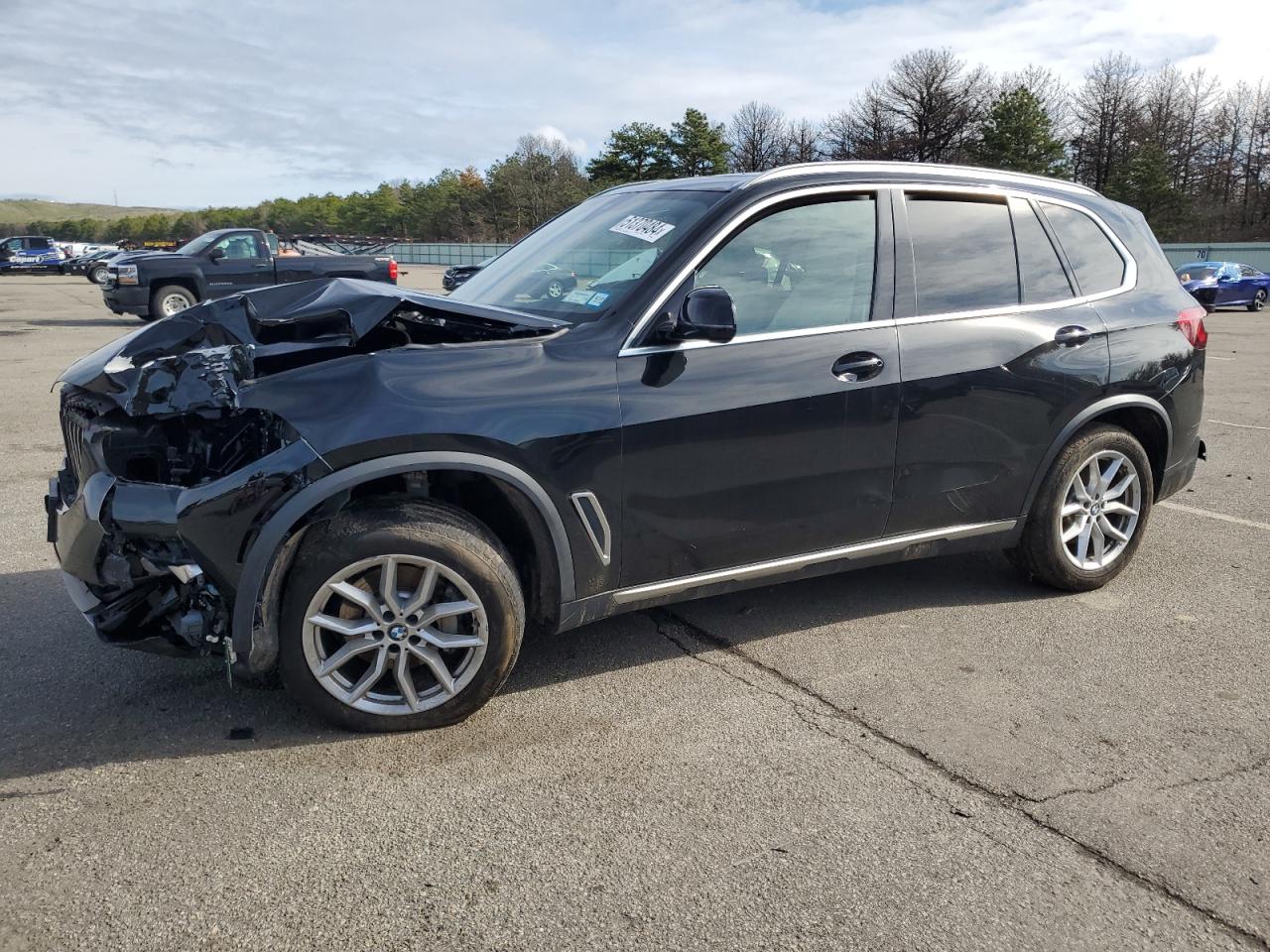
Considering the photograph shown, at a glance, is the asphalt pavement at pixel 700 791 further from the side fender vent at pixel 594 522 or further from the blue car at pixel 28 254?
the blue car at pixel 28 254

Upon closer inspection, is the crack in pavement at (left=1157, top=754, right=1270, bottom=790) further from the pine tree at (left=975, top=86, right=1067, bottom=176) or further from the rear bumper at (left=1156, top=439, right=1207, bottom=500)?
the pine tree at (left=975, top=86, right=1067, bottom=176)

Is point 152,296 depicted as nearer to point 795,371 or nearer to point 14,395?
point 14,395

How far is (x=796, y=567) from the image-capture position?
390 centimetres

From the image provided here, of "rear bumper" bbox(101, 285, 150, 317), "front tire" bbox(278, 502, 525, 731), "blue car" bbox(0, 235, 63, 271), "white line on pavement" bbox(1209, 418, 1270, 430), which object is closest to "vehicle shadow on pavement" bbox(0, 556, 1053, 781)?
"front tire" bbox(278, 502, 525, 731)

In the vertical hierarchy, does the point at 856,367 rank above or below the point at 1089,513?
above

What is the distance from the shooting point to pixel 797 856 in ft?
8.70

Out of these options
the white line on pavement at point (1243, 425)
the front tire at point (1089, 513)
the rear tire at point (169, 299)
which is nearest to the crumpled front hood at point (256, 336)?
the front tire at point (1089, 513)

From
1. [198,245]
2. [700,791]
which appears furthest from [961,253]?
[198,245]

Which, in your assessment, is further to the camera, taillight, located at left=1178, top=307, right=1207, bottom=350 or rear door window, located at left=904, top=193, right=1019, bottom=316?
taillight, located at left=1178, top=307, right=1207, bottom=350

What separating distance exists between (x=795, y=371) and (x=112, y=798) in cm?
265

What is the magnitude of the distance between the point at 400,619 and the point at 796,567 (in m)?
1.56

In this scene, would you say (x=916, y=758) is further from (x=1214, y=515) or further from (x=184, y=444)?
(x=1214, y=515)

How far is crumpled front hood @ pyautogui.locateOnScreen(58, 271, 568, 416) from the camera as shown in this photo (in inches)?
129

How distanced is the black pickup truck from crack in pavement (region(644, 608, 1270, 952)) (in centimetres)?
1463
